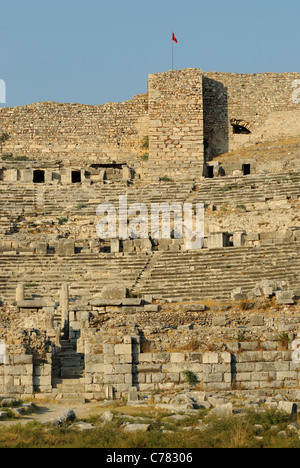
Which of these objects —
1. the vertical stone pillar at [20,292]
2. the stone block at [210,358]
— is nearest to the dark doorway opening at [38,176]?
the vertical stone pillar at [20,292]

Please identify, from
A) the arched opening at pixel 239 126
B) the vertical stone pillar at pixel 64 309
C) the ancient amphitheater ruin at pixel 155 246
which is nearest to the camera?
the ancient amphitheater ruin at pixel 155 246

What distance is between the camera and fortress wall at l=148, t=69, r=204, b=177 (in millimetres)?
39156

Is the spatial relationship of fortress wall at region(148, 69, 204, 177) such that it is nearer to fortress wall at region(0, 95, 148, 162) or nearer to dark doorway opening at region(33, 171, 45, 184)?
fortress wall at region(0, 95, 148, 162)

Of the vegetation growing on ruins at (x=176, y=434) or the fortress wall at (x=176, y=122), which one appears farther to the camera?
the fortress wall at (x=176, y=122)

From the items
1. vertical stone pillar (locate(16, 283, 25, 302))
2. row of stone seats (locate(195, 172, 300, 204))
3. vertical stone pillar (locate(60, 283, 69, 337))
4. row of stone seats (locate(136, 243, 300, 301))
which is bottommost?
vertical stone pillar (locate(60, 283, 69, 337))

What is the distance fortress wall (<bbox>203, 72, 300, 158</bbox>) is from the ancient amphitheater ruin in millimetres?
59

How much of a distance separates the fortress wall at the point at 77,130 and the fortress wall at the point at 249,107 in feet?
9.21

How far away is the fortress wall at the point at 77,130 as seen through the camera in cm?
4159

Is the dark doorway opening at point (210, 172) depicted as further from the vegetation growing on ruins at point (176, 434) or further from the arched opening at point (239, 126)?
the vegetation growing on ruins at point (176, 434)

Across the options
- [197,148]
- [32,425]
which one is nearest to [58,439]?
[32,425]

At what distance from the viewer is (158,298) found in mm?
23031

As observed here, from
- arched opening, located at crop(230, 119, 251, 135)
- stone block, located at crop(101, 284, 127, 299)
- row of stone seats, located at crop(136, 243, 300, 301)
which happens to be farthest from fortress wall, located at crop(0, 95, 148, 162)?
stone block, located at crop(101, 284, 127, 299)
